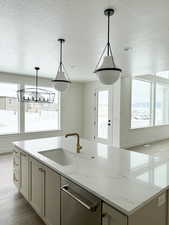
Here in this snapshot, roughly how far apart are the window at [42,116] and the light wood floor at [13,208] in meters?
2.66

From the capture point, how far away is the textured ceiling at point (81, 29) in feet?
5.52

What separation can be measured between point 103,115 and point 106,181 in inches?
193

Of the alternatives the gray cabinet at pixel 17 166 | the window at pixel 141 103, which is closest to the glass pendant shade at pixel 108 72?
the gray cabinet at pixel 17 166

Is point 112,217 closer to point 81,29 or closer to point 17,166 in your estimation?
point 17,166

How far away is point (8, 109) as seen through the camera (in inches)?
205

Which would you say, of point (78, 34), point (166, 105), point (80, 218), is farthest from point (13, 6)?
point (166, 105)

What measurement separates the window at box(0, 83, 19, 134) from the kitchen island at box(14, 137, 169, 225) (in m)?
3.20

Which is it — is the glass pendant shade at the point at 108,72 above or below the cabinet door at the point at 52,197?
above

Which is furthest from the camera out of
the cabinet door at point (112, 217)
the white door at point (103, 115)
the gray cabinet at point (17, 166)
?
the white door at point (103, 115)

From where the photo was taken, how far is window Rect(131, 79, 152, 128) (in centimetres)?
604

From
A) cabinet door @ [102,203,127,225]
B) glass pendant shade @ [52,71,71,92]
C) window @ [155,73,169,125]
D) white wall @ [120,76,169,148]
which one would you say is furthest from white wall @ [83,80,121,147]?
cabinet door @ [102,203,127,225]

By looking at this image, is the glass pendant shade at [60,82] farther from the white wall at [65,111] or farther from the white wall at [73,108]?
the white wall at [73,108]

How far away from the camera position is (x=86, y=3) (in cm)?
164

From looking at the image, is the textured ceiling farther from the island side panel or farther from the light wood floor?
the light wood floor
